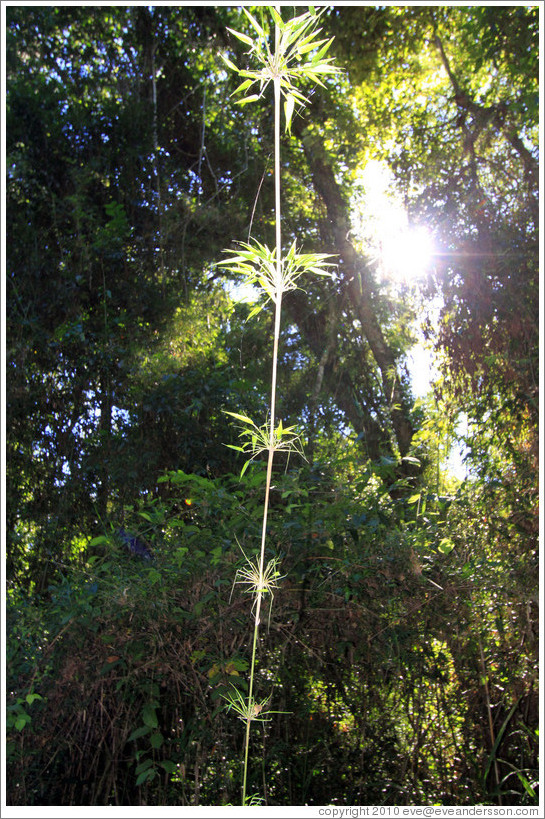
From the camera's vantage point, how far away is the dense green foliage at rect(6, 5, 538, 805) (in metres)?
1.85

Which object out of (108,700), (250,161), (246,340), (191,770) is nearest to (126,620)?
(108,700)

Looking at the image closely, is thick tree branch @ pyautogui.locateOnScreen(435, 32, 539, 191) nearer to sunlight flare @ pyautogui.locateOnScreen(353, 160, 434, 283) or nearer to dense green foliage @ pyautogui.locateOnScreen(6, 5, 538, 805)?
dense green foliage @ pyautogui.locateOnScreen(6, 5, 538, 805)

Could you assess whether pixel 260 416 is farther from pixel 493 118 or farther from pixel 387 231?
pixel 493 118

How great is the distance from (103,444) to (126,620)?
1.57 m

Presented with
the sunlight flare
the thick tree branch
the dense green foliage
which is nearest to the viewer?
the dense green foliage

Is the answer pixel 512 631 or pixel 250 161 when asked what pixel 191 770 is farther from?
pixel 250 161

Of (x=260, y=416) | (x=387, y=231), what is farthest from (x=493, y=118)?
(x=260, y=416)

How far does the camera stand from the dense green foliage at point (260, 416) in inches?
72.9

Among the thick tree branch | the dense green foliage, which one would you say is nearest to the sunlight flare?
the dense green foliage

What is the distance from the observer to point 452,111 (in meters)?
3.39

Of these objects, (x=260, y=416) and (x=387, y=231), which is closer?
(x=260, y=416)

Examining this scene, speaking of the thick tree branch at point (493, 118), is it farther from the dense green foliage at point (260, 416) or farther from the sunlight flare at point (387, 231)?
the sunlight flare at point (387, 231)

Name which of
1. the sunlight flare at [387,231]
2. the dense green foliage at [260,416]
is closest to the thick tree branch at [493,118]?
the dense green foliage at [260,416]

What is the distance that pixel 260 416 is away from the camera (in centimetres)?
324
